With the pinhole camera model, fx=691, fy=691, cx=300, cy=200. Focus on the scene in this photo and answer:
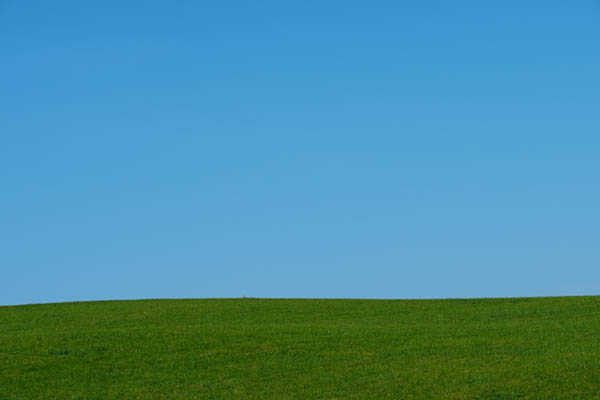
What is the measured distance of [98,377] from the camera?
1883 centimetres

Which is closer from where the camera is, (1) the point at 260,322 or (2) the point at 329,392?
(2) the point at 329,392

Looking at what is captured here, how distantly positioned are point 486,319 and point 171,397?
48.7 ft

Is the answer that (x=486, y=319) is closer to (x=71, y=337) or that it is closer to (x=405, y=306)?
(x=405, y=306)

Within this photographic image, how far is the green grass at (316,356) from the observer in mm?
17031

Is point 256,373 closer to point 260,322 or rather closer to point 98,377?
point 98,377

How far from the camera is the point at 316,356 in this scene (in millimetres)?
20109

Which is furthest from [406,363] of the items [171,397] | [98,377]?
[98,377]

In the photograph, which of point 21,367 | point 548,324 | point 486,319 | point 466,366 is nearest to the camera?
point 466,366

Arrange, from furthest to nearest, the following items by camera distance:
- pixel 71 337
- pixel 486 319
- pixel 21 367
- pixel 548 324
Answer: pixel 486 319, pixel 548 324, pixel 71 337, pixel 21 367

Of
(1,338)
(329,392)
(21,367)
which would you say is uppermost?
(1,338)

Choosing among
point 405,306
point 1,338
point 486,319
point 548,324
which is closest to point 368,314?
point 405,306

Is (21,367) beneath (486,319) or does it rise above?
beneath

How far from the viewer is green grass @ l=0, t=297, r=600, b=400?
1703cm

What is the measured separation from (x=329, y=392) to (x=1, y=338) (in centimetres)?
1356
